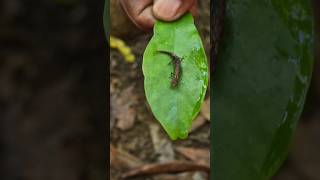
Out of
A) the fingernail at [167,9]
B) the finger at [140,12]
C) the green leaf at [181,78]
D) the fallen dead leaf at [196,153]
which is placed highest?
the fingernail at [167,9]

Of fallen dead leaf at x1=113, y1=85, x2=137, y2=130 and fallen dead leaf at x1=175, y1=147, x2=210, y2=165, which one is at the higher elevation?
fallen dead leaf at x1=113, y1=85, x2=137, y2=130

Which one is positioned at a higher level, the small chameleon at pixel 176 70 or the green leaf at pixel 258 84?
the small chameleon at pixel 176 70

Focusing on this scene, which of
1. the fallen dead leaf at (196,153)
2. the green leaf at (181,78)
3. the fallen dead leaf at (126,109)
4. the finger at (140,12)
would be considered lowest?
the fallen dead leaf at (196,153)

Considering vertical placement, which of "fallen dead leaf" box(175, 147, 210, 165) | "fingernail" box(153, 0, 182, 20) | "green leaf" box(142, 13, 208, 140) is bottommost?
"fallen dead leaf" box(175, 147, 210, 165)

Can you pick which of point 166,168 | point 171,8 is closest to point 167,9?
point 171,8

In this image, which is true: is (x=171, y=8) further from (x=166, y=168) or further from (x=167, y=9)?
(x=166, y=168)
